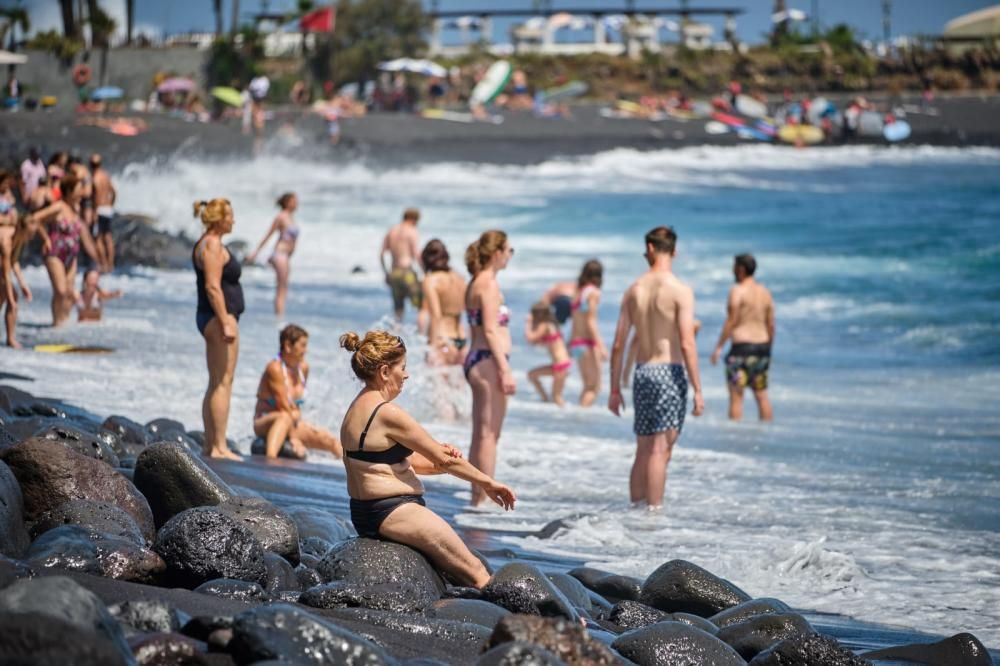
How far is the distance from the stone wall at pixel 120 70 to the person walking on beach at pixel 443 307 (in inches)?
1279

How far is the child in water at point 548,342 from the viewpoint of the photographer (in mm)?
12453

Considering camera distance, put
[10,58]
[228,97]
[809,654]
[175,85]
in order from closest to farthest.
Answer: [809,654], [10,58], [228,97], [175,85]

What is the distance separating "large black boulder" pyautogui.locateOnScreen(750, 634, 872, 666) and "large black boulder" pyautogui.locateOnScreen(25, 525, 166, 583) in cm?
221

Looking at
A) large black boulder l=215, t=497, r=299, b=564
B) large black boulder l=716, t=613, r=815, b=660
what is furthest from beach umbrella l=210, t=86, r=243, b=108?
large black boulder l=716, t=613, r=815, b=660

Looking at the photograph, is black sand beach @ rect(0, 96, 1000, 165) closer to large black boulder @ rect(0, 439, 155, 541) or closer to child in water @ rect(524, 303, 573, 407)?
child in water @ rect(524, 303, 573, 407)

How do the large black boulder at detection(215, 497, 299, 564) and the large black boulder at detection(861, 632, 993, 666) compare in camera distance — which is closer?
the large black boulder at detection(861, 632, 993, 666)

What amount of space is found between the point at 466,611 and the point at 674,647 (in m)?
0.74

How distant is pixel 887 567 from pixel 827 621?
1.15m

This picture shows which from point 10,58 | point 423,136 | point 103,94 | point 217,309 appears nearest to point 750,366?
point 217,309

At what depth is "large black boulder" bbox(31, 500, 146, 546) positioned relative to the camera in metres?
5.29

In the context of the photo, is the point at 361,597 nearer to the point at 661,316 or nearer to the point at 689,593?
the point at 689,593

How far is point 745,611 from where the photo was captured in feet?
18.4

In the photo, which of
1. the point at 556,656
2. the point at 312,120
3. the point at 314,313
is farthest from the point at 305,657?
the point at 312,120

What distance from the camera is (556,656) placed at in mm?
3906
